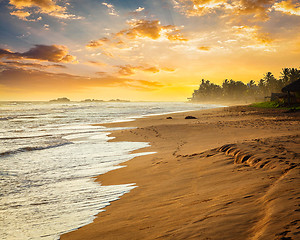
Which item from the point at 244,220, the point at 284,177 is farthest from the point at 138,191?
the point at 284,177

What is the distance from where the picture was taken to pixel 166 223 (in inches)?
130

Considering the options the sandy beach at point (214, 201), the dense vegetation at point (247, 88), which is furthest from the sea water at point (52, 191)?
the dense vegetation at point (247, 88)

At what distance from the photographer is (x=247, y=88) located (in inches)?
5487

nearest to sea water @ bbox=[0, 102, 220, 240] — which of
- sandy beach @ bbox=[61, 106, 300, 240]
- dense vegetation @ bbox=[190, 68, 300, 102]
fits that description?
sandy beach @ bbox=[61, 106, 300, 240]

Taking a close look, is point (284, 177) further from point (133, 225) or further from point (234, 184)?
point (133, 225)

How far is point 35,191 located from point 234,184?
17.0 ft

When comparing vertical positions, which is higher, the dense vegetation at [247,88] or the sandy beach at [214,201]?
the dense vegetation at [247,88]

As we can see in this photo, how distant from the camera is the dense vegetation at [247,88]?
81562 mm

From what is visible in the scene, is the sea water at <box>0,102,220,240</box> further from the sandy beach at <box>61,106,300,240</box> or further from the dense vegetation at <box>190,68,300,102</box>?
the dense vegetation at <box>190,68,300,102</box>

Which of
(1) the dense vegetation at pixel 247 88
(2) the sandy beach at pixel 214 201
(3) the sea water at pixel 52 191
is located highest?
(1) the dense vegetation at pixel 247 88

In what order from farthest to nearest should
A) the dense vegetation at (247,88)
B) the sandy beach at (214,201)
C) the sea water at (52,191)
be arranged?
the dense vegetation at (247,88) → the sea water at (52,191) → the sandy beach at (214,201)

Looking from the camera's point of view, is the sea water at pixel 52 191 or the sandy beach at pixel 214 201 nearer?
the sandy beach at pixel 214 201

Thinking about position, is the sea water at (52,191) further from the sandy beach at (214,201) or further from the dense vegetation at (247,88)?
the dense vegetation at (247,88)

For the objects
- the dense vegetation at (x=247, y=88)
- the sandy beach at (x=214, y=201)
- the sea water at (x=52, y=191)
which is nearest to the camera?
the sandy beach at (x=214, y=201)
